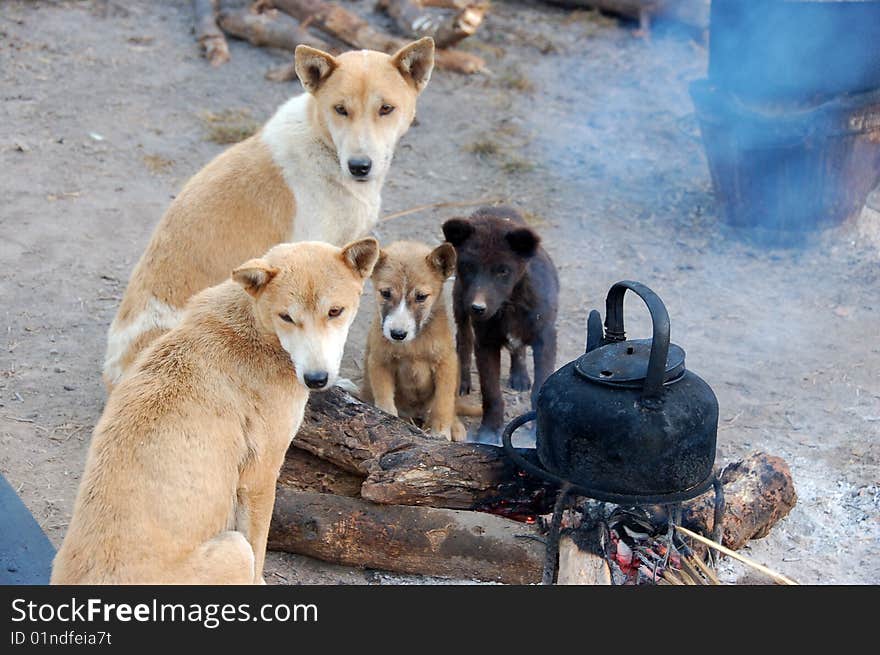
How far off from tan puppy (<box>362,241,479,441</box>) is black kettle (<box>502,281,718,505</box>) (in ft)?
5.62

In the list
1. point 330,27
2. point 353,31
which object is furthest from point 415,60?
point 330,27

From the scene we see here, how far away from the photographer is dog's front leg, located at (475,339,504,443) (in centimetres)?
594

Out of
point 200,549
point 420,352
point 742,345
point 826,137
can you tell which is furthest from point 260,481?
point 826,137

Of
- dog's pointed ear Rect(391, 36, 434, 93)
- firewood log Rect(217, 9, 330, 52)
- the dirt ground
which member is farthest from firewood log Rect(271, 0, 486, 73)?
dog's pointed ear Rect(391, 36, 434, 93)

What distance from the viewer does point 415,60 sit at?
5715mm

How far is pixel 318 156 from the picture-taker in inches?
225

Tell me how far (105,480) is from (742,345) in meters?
4.74

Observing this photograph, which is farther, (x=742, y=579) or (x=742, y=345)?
(x=742, y=345)

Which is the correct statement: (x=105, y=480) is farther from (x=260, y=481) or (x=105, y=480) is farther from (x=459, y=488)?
(x=459, y=488)

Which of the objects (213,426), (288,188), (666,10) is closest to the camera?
(213,426)

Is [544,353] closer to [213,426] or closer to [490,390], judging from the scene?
[490,390]

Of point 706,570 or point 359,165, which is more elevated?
point 359,165

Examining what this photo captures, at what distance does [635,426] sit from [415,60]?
9.44ft

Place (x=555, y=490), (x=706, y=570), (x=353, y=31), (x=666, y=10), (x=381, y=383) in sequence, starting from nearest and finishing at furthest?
(x=706, y=570), (x=555, y=490), (x=381, y=383), (x=353, y=31), (x=666, y=10)
